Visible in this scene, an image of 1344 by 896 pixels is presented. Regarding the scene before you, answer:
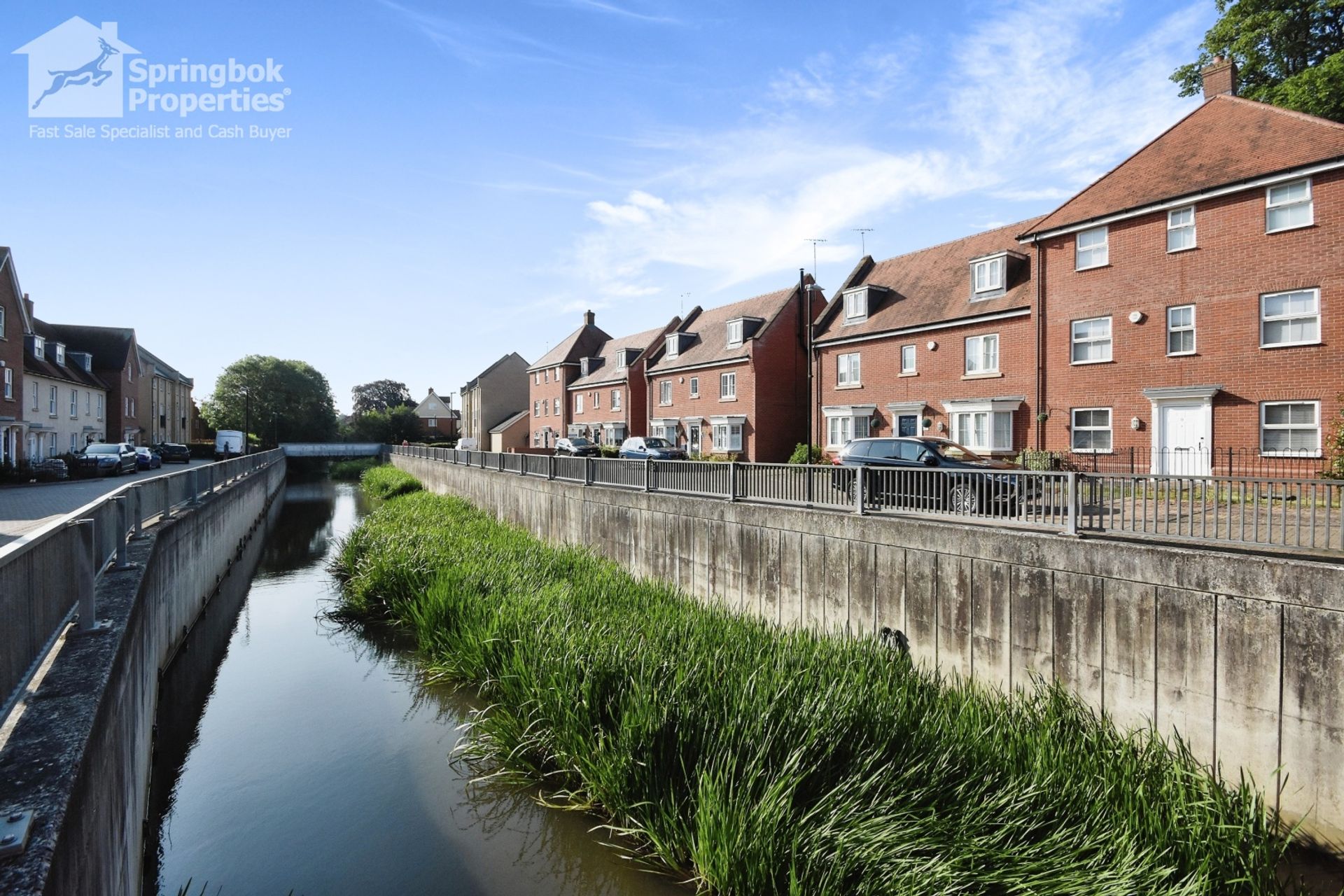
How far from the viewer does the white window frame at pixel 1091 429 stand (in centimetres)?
1919

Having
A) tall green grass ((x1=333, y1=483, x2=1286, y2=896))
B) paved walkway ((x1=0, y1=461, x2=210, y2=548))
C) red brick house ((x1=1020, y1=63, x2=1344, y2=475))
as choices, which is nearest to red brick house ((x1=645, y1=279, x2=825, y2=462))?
red brick house ((x1=1020, y1=63, x2=1344, y2=475))

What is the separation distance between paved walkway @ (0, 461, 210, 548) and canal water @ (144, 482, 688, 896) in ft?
12.3

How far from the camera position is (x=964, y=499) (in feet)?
29.9

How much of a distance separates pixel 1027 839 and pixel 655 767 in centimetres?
294

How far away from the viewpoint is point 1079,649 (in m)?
7.23

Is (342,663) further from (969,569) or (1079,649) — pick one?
(1079,649)

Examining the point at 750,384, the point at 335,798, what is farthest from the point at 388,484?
the point at 335,798

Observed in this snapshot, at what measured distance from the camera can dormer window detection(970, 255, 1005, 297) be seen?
23000mm

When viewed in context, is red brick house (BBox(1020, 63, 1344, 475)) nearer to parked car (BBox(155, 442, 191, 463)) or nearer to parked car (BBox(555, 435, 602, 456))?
parked car (BBox(555, 435, 602, 456))

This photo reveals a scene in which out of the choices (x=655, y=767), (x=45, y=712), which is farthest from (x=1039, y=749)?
(x=45, y=712)

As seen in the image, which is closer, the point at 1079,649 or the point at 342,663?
the point at 1079,649

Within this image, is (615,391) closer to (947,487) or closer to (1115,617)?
(947,487)

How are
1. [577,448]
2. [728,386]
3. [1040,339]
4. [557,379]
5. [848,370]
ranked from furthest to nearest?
1. [557,379]
2. [577,448]
3. [728,386]
4. [848,370]
5. [1040,339]

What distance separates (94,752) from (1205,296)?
72.1 feet
